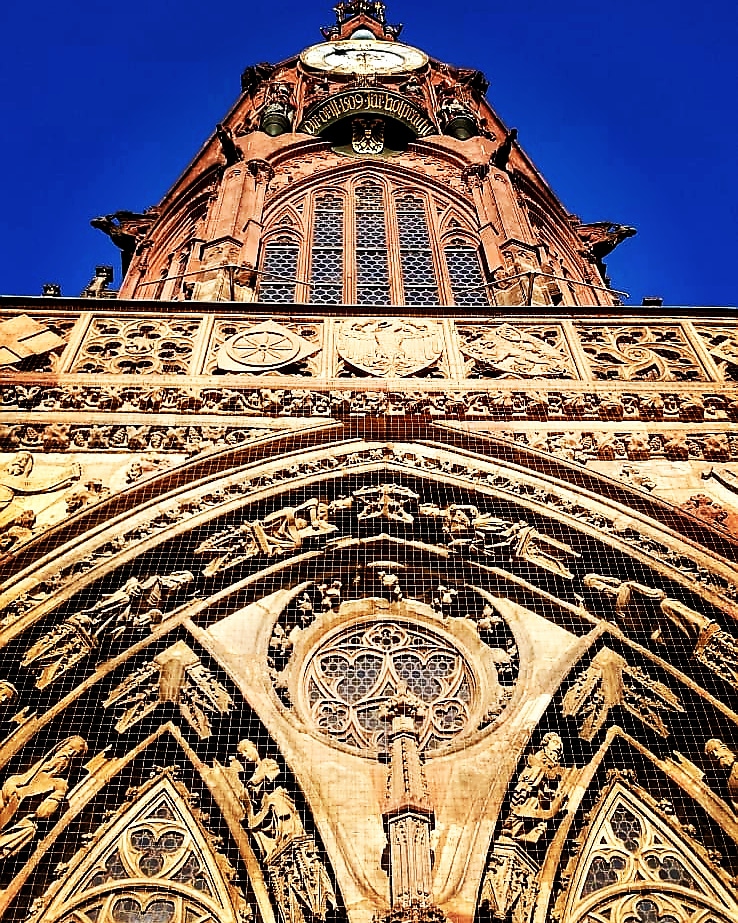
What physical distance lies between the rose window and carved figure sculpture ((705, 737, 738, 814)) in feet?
5.78

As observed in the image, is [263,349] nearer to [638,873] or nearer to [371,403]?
[371,403]

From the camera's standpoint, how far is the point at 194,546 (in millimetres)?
9578

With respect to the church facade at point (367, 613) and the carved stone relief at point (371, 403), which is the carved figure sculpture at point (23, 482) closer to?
the church facade at point (367, 613)

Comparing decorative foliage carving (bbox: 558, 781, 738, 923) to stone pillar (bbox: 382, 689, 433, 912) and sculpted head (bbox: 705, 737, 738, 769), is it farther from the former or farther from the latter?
stone pillar (bbox: 382, 689, 433, 912)

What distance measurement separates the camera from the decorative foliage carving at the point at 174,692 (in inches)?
329

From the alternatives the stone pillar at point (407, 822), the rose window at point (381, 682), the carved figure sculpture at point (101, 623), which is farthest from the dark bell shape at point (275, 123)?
the stone pillar at point (407, 822)

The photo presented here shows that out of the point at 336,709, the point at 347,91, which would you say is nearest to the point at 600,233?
the point at 347,91

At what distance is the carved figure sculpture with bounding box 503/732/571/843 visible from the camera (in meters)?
7.73

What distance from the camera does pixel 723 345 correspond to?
12.0 metres

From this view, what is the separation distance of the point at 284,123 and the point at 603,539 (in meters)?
14.5

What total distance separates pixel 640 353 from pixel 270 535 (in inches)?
177

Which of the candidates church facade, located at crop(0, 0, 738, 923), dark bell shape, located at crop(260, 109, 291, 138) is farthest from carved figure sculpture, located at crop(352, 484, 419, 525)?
dark bell shape, located at crop(260, 109, 291, 138)

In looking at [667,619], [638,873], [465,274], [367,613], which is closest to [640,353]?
[667,619]

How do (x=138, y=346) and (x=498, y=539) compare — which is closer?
(x=498, y=539)
